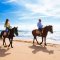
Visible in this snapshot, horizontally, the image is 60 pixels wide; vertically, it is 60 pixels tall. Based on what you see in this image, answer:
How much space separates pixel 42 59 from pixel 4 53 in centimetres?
328

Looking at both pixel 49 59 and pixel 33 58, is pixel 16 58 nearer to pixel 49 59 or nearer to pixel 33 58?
pixel 33 58

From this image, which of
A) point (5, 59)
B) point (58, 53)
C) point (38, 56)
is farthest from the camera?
point (58, 53)

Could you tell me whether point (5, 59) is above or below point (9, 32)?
below

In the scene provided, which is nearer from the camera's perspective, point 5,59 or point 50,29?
point 5,59

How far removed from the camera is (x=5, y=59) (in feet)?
47.0

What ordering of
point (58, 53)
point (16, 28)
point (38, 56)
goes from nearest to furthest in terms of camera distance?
point (38, 56), point (58, 53), point (16, 28)

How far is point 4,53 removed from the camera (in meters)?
16.2

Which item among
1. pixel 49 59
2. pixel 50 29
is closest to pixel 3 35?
pixel 50 29

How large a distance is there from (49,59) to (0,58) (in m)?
3.45

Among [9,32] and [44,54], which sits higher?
[9,32]

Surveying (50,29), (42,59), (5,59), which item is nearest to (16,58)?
(5,59)

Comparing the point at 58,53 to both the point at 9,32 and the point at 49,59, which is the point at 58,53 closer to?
the point at 49,59

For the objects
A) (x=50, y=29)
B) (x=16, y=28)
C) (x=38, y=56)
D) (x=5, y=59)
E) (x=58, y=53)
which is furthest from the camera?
(x=50, y=29)

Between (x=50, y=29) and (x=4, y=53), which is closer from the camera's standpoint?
(x=4, y=53)
